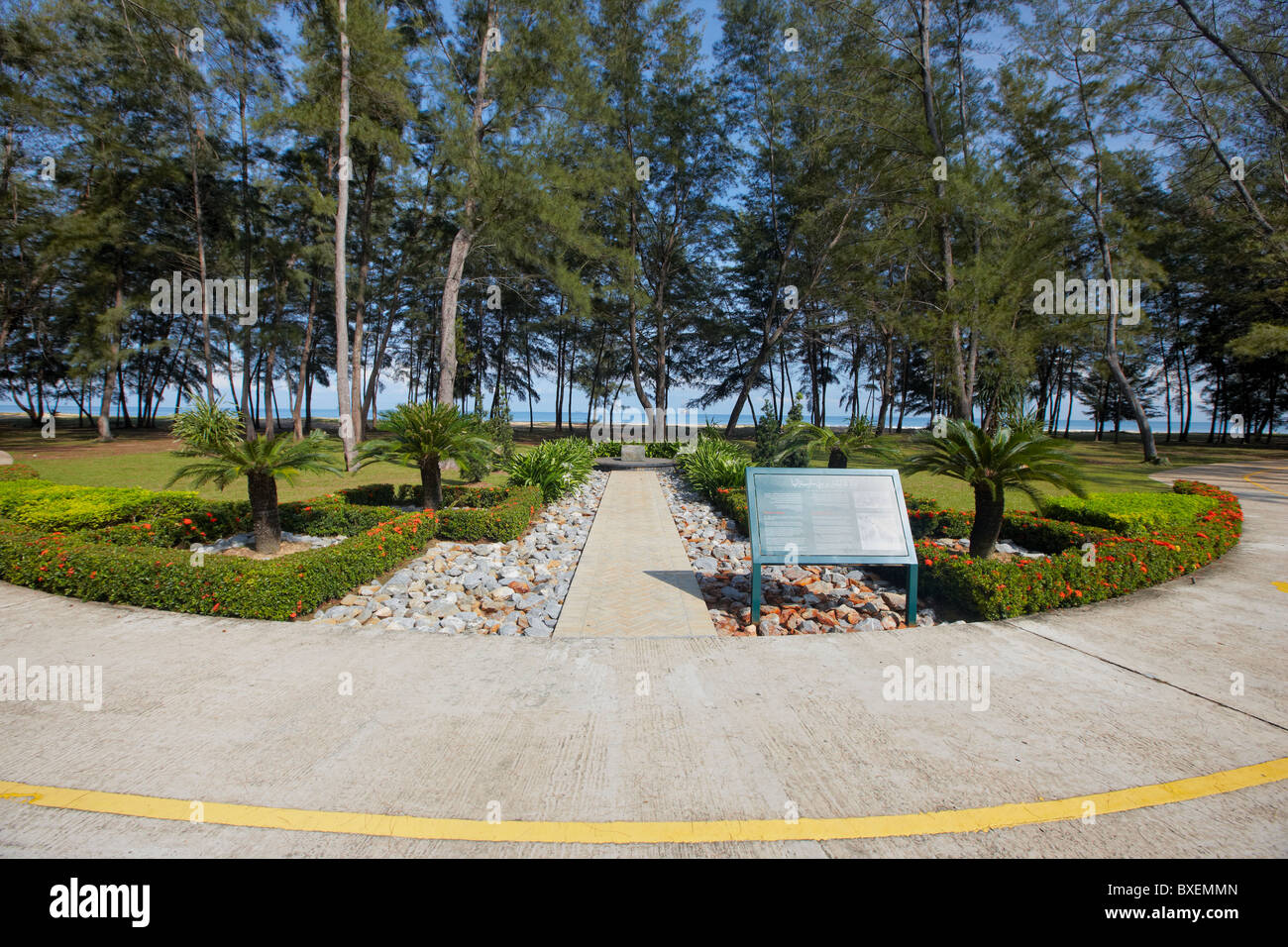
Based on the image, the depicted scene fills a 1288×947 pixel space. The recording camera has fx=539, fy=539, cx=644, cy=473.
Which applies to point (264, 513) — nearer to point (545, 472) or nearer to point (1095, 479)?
point (545, 472)

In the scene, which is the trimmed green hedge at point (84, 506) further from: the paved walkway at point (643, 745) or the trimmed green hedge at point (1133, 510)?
the trimmed green hedge at point (1133, 510)

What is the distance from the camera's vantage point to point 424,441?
865cm

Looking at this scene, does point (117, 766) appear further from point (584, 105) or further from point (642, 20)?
point (642, 20)

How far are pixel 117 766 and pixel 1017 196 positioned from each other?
27954 millimetres

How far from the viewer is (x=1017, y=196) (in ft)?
68.9

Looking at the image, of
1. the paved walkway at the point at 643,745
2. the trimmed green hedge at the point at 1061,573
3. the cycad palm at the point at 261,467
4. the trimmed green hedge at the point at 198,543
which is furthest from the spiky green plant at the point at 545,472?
the trimmed green hedge at the point at 1061,573

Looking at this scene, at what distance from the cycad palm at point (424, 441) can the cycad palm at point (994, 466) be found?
22.3 feet

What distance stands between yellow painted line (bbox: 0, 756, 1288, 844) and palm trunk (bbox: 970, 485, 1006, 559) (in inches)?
164

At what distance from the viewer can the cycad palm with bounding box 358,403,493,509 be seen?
28.0 feet

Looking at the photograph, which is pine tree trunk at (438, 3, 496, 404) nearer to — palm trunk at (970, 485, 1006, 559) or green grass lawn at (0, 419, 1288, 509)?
green grass lawn at (0, 419, 1288, 509)

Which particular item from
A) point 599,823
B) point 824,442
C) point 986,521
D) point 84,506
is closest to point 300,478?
point 84,506

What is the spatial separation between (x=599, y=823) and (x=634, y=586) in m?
3.68

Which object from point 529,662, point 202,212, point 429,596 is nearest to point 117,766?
point 529,662
